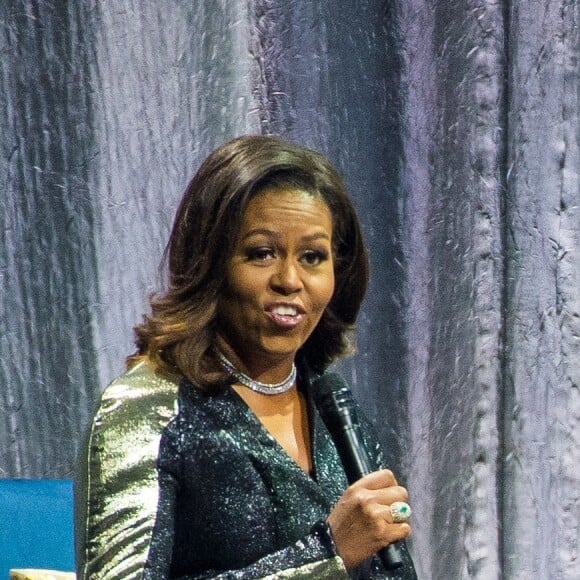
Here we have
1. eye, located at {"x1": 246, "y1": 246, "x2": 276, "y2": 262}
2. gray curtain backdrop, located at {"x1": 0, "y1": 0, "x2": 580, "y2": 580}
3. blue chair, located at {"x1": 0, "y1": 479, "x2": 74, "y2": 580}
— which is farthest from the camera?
gray curtain backdrop, located at {"x1": 0, "y1": 0, "x2": 580, "y2": 580}

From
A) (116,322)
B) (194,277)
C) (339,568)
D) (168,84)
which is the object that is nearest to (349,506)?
(339,568)

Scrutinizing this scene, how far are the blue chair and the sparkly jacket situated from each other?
0.39 m

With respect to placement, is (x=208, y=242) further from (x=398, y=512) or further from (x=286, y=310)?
(x=398, y=512)

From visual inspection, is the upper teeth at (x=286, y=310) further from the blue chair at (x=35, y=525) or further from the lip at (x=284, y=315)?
the blue chair at (x=35, y=525)

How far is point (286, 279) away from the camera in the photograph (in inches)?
41.1

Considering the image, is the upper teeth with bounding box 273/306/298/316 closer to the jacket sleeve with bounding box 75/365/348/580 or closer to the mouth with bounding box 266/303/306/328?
the mouth with bounding box 266/303/306/328

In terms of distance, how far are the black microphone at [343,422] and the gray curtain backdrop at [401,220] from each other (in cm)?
52

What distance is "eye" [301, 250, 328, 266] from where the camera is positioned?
42.5 inches

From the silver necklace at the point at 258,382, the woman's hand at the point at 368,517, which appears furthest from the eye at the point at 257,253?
the woman's hand at the point at 368,517

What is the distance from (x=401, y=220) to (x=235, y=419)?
2.29 feet

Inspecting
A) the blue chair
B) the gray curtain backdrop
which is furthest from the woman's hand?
the gray curtain backdrop

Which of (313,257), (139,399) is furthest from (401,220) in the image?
(139,399)

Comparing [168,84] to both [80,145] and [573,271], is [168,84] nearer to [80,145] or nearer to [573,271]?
[80,145]

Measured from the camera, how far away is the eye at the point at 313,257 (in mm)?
1080
